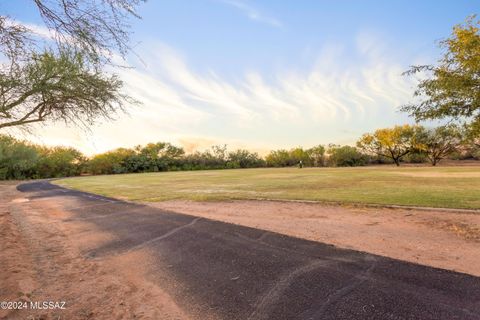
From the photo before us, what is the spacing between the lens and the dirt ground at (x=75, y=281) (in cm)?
405

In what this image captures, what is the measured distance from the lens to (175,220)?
31.6ft

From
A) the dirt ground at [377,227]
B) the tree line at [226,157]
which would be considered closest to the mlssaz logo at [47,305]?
the dirt ground at [377,227]

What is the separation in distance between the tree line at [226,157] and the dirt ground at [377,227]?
53.5m

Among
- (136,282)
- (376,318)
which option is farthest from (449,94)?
(136,282)

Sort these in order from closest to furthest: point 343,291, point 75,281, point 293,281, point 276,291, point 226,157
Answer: point 343,291
point 276,291
point 293,281
point 75,281
point 226,157

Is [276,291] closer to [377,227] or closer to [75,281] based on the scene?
[75,281]

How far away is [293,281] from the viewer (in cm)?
460

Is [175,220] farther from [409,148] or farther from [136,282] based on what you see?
[409,148]

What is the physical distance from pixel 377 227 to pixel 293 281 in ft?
14.9

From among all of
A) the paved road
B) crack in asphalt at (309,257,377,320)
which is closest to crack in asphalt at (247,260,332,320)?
the paved road

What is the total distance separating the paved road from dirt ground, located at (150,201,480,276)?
2.00 ft

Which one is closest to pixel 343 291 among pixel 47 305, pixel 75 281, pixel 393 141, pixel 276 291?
pixel 276 291

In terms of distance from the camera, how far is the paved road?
3.71m

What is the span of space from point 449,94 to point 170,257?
9581mm
